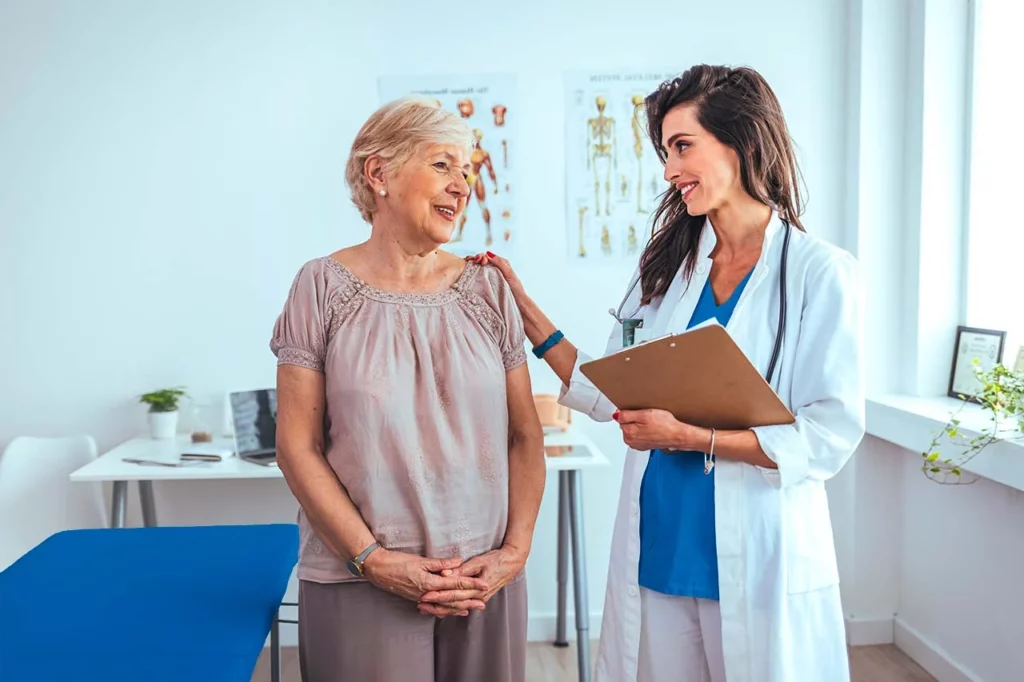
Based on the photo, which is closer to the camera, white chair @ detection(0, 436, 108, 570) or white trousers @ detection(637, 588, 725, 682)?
white trousers @ detection(637, 588, 725, 682)

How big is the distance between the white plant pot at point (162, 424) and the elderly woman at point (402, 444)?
5.74 ft

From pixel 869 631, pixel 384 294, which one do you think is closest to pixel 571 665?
pixel 869 631

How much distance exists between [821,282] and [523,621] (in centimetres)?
77

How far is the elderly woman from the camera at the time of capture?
145cm

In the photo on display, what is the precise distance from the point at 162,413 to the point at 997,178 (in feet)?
9.31

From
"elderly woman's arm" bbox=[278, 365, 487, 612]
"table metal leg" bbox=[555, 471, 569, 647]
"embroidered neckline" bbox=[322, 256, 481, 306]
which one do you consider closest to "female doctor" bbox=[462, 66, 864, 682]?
"embroidered neckline" bbox=[322, 256, 481, 306]

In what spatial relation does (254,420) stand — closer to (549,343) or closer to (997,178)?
(549,343)

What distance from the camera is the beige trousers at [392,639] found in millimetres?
1457

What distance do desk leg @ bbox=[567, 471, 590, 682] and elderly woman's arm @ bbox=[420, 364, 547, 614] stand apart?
1293 millimetres

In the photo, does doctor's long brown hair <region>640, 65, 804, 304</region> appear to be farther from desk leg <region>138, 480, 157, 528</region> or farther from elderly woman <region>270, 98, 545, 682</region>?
desk leg <region>138, 480, 157, 528</region>

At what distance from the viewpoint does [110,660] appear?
1372mm

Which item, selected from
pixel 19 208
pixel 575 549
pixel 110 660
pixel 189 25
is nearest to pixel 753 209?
pixel 110 660

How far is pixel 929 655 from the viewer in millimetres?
3043

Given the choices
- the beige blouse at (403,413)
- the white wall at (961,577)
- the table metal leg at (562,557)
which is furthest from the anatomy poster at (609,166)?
the beige blouse at (403,413)
